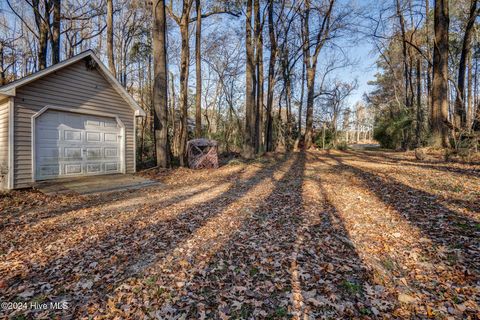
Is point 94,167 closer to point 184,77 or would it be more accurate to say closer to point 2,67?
point 184,77

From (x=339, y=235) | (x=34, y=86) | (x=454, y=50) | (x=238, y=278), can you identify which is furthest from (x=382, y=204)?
(x=454, y=50)

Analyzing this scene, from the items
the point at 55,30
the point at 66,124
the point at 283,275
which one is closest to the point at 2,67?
the point at 55,30

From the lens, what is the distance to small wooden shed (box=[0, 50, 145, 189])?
6.77 m

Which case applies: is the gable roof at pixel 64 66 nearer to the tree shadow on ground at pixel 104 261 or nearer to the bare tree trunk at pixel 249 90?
the tree shadow on ground at pixel 104 261

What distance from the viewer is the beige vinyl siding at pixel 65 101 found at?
6844 millimetres

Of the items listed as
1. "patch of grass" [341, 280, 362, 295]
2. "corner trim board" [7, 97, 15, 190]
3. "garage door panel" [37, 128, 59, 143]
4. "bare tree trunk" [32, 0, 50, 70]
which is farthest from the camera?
"bare tree trunk" [32, 0, 50, 70]

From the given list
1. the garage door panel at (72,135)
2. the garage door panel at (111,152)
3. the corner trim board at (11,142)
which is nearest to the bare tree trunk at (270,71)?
the garage door panel at (111,152)

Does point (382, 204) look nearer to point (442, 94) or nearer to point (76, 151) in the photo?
point (442, 94)

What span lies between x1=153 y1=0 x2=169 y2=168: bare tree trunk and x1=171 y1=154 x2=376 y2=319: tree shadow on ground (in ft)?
23.3

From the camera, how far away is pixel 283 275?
284 centimetres

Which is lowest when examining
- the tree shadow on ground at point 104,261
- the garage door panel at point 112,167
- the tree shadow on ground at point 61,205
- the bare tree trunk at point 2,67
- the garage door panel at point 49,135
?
the tree shadow on ground at point 104,261

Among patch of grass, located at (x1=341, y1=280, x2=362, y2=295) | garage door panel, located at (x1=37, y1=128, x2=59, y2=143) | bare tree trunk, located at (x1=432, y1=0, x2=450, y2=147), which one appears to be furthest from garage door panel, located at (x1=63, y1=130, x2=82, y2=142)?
bare tree trunk, located at (x1=432, y1=0, x2=450, y2=147)

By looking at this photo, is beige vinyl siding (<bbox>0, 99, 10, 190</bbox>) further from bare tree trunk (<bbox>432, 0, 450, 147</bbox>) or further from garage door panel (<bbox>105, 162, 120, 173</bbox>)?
bare tree trunk (<bbox>432, 0, 450, 147</bbox>)

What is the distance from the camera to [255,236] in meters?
3.90
